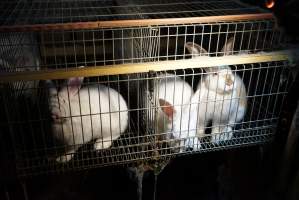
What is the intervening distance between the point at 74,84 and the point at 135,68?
32 cm

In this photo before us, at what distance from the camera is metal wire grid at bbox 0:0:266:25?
63.2 inches

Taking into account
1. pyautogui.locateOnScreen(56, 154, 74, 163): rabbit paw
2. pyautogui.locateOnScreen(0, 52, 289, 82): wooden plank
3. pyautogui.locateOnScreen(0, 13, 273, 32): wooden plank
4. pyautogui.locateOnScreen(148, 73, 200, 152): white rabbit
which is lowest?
pyautogui.locateOnScreen(56, 154, 74, 163): rabbit paw

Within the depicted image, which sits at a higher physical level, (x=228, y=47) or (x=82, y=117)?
(x=228, y=47)

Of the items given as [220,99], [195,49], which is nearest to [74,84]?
[195,49]

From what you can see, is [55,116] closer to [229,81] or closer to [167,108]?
[167,108]

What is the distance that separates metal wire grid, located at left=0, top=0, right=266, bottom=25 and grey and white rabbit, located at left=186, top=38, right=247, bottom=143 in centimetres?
29

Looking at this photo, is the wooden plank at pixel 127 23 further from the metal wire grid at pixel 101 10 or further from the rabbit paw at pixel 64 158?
the rabbit paw at pixel 64 158

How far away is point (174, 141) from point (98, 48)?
115 cm

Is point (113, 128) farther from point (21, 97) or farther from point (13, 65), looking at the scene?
point (13, 65)

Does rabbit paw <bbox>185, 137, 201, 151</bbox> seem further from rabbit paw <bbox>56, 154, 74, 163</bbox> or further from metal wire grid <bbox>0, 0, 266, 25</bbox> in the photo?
metal wire grid <bbox>0, 0, 266, 25</bbox>

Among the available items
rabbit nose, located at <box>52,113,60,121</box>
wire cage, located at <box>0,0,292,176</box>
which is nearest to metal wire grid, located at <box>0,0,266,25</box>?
wire cage, located at <box>0,0,292,176</box>

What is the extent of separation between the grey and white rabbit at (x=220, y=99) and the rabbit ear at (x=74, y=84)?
53 cm

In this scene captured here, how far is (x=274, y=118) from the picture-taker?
4.91 feet

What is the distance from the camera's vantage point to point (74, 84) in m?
1.33
